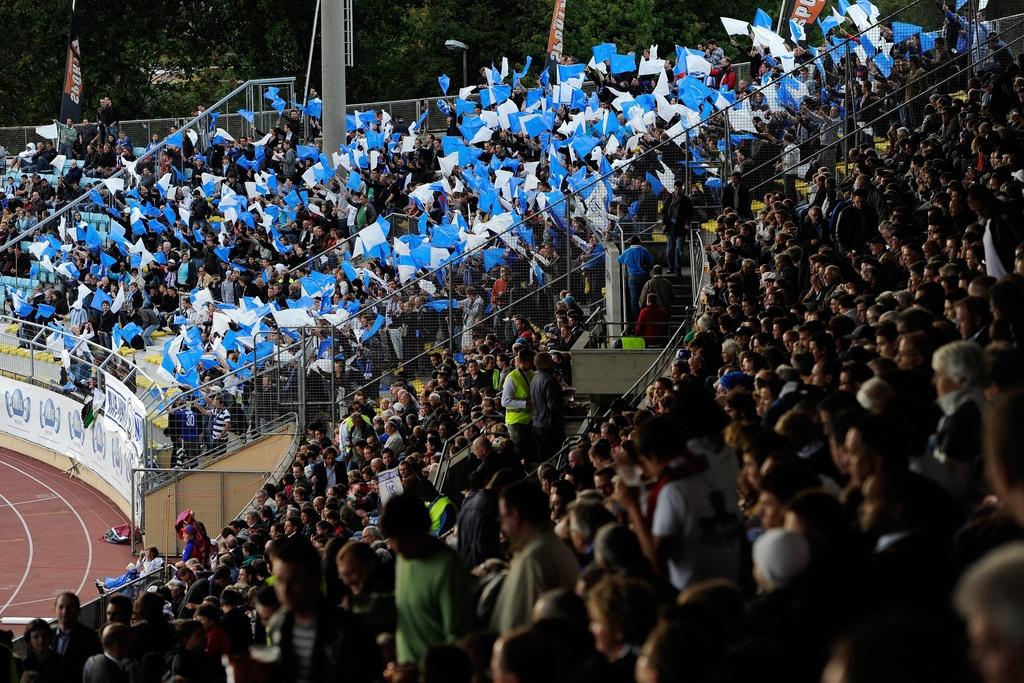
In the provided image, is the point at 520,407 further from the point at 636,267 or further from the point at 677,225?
the point at 677,225

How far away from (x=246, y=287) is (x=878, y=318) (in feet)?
58.8

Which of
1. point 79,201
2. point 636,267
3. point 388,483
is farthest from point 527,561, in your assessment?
point 79,201

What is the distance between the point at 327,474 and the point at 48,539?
28.0ft

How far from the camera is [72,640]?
9992mm

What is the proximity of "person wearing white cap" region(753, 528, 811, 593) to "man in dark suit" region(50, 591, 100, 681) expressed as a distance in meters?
6.39

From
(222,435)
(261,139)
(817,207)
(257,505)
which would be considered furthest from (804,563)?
(261,139)

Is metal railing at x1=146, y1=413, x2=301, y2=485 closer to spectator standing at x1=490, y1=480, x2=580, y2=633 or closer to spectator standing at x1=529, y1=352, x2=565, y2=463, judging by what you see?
spectator standing at x1=529, y1=352, x2=565, y2=463

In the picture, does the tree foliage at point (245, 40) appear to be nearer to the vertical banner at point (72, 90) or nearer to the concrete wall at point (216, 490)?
the vertical banner at point (72, 90)

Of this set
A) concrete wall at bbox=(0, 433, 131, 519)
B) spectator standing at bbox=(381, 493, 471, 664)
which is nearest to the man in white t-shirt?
spectator standing at bbox=(381, 493, 471, 664)

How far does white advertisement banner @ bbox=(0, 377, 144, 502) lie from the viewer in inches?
947

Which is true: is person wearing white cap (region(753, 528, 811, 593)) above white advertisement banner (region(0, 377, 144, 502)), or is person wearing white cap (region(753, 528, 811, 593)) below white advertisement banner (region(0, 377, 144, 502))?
below

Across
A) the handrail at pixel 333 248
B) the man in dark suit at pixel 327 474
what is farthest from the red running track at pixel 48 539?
the handrail at pixel 333 248

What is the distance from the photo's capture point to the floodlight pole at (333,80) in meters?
33.3

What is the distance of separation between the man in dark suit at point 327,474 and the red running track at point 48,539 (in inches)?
194
